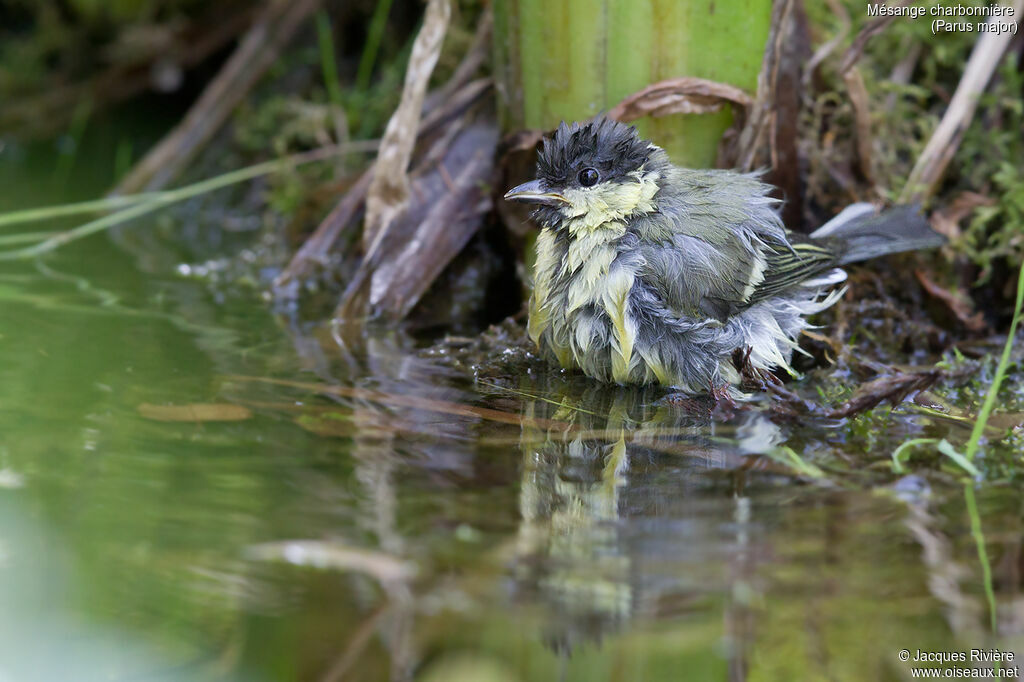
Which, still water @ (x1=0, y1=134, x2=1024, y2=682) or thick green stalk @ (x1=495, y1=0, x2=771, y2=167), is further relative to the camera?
thick green stalk @ (x1=495, y1=0, x2=771, y2=167)

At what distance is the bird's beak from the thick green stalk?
392 millimetres

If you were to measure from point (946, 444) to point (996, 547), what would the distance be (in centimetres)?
49

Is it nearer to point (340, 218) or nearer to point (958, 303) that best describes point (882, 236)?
point (958, 303)

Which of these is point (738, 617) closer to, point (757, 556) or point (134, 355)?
point (757, 556)

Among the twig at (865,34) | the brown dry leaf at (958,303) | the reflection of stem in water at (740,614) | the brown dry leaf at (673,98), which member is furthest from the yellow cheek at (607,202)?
the reflection of stem in water at (740,614)

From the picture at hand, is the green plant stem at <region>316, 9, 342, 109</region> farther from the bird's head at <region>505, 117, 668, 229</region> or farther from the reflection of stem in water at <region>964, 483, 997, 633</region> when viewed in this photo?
the reflection of stem in water at <region>964, 483, 997, 633</region>

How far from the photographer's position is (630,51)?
3.21m

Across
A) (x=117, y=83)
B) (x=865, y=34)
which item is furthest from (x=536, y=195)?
(x=117, y=83)

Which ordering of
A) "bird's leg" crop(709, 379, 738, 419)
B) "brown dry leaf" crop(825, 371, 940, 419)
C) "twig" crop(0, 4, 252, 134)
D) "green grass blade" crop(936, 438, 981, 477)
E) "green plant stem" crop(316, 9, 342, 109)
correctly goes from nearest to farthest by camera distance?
"green grass blade" crop(936, 438, 981, 477) < "brown dry leaf" crop(825, 371, 940, 419) < "bird's leg" crop(709, 379, 738, 419) < "green plant stem" crop(316, 9, 342, 109) < "twig" crop(0, 4, 252, 134)

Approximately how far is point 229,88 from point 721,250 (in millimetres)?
3346

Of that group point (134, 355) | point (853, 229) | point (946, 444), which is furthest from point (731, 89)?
point (134, 355)

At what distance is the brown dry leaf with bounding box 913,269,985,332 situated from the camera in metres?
3.65

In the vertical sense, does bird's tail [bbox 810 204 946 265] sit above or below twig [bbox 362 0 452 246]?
below

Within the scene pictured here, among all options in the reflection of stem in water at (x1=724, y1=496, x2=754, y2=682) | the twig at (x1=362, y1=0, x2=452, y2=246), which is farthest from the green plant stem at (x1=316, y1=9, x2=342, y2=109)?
the reflection of stem in water at (x1=724, y1=496, x2=754, y2=682)
